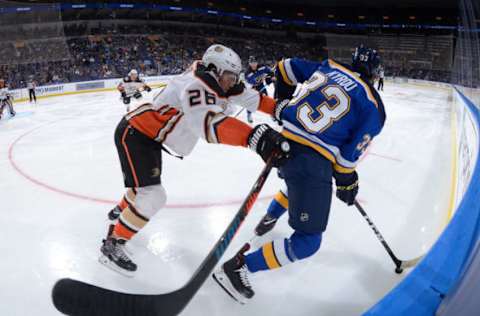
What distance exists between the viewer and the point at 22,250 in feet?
8.14

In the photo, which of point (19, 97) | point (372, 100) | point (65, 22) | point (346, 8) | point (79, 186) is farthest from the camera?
point (346, 8)

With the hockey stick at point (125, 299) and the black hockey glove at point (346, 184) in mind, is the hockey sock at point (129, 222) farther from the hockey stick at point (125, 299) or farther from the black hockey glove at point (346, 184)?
the black hockey glove at point (346, 184)

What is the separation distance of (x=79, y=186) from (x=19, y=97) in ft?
31.0

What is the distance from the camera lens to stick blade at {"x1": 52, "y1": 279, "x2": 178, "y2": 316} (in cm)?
142

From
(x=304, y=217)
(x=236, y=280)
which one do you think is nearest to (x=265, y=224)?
(x=236, y=280)

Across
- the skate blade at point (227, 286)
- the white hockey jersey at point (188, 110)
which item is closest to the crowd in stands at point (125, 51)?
the white hockey jersey at point (188, 110)

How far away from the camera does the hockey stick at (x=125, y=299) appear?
141 centimetres

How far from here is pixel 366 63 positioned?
5.93ft

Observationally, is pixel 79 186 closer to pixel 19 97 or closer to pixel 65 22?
pixel 19 97

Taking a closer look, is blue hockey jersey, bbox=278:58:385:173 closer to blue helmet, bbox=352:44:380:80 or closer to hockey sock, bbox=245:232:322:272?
blue helmet, bbox=352:44:380:80

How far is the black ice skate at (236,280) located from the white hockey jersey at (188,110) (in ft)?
2.41

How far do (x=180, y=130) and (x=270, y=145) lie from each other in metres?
0.73

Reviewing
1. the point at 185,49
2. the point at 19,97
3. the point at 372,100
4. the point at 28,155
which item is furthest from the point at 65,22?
the point at 372,100

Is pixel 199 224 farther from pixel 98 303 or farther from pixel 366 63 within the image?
pixel 366 63
